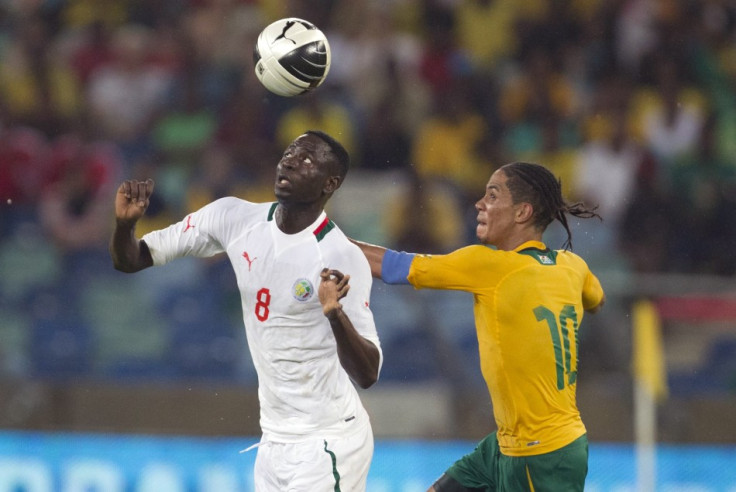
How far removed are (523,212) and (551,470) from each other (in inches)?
40.8

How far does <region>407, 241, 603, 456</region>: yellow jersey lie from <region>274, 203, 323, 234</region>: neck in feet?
1.57

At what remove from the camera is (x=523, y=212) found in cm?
484

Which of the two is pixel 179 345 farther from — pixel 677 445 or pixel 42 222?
pixel 677 445

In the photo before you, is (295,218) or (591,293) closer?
(295,218)

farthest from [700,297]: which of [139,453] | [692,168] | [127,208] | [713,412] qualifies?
[127,208]

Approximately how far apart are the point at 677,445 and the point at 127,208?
4.31 meters

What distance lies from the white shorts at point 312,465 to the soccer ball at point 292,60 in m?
1.54

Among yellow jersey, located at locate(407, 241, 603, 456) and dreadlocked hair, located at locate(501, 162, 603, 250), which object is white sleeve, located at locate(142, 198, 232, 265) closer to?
yellow jersey, located at locate(407, 241, 603, 456)

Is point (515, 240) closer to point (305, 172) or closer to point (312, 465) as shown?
point (305, 172)

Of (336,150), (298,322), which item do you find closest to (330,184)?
(336,150)

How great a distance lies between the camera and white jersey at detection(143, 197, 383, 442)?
15.2ft

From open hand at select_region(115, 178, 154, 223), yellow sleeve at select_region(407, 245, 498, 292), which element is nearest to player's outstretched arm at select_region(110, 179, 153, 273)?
open hand at select_region(115, 178, 154, 223)

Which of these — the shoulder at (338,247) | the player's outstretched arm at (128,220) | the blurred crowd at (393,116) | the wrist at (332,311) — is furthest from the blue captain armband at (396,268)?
the blurred crowd at (393,116)

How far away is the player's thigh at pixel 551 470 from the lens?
15.5 ft
